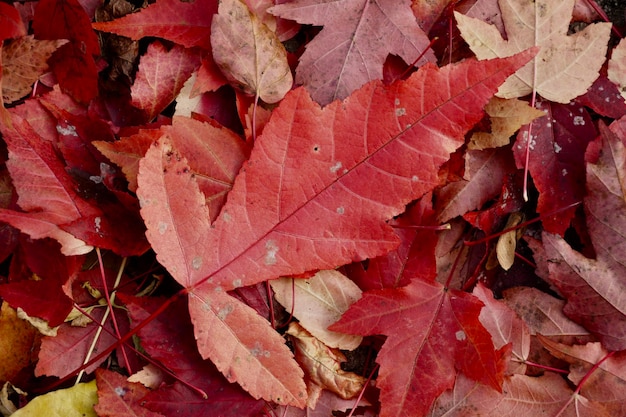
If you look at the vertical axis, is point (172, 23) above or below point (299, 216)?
above

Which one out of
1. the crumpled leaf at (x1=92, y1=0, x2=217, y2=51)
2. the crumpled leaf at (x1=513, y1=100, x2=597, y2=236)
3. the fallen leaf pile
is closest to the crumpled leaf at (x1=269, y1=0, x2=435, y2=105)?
the fallen leaf pile

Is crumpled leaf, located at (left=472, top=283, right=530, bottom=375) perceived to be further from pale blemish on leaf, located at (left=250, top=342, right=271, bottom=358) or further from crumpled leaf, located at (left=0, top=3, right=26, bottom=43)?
crumpled leaf, located at (left=0, top=3, right=26, bottom=43)

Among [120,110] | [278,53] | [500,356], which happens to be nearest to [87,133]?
[120,110]

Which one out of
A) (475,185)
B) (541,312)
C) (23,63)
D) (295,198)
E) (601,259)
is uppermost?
(23,63)

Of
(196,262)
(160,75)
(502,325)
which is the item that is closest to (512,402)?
(502,325)

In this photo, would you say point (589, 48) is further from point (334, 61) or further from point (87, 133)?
point (87, 133)

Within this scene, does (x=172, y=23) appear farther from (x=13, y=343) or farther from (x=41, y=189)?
(x=13, y=343)

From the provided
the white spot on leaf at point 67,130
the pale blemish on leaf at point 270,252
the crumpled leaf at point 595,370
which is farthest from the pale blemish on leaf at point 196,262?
the crumpled leaf at point 595,370

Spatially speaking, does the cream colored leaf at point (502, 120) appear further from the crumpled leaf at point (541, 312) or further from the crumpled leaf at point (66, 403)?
the crumpled leaf at point (66, 403)
